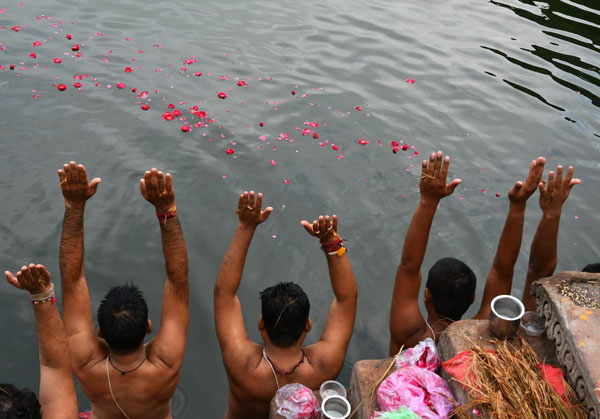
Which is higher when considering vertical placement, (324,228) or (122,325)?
(324,228)

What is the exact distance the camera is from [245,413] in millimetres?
3758

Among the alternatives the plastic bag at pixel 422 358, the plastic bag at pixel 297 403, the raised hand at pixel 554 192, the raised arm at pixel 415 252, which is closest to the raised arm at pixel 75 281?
the plastic bag at pixel 297 403

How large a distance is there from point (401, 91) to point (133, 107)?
13.5 ft

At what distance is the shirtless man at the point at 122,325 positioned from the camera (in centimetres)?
324

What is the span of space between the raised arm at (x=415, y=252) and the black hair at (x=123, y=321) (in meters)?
1.73

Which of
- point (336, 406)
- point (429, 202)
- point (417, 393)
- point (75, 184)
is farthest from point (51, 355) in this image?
point (429, 202)

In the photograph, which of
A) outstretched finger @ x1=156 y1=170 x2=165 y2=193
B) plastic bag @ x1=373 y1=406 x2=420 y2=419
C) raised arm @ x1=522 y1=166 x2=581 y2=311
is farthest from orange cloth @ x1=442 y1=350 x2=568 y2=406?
outstretched finger @ x1=156 y1=170 x2=165 y2=193

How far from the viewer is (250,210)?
352 centimetres

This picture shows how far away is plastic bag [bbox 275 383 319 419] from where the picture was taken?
10.2ft

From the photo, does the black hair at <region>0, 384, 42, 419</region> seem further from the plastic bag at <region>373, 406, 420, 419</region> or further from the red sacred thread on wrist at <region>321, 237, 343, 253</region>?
the red sacred thread on wrist at <region>321, 237, 343, 253</region>

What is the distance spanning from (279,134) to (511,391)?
527cm

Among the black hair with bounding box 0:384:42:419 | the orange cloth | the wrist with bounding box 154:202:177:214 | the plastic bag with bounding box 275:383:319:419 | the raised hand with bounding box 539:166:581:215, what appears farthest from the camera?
the raised hand with bounding box 539:166:581:215

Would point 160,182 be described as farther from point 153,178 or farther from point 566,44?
point 566,44

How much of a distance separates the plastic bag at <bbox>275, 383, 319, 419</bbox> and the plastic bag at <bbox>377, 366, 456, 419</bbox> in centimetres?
37
